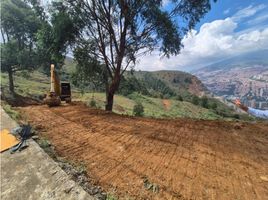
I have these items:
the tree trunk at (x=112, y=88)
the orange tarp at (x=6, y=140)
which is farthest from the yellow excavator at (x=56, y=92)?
the orange tarp at (x=6, y=140)

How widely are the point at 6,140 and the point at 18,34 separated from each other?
75.7 feet

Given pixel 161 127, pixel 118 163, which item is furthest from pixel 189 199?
pixel 161 127

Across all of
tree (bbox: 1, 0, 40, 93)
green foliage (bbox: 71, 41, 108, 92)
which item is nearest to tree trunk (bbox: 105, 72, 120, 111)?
green foliage (bbox: 71, 41, 108, 92)

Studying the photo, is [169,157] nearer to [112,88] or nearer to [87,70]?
[112,88]

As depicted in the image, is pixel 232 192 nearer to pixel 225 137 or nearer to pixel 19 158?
pixel 225 137

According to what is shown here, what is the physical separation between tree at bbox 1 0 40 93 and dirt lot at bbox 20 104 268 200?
19870 mm

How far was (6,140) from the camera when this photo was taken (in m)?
5.78

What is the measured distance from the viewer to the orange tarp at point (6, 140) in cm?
549

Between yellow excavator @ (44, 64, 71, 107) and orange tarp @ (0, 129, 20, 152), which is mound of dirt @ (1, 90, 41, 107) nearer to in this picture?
yellow excavator @ (44, 64, 71, 107)

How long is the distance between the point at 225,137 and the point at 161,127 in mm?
1767

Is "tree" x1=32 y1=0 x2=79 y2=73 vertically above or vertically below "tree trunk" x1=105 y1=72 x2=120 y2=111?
above

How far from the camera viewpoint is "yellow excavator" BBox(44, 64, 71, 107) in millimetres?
→ 12222

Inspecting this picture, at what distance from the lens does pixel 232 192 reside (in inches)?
130

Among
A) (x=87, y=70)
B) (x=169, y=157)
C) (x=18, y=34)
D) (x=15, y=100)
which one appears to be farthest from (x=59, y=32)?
(x=18, y=34)
